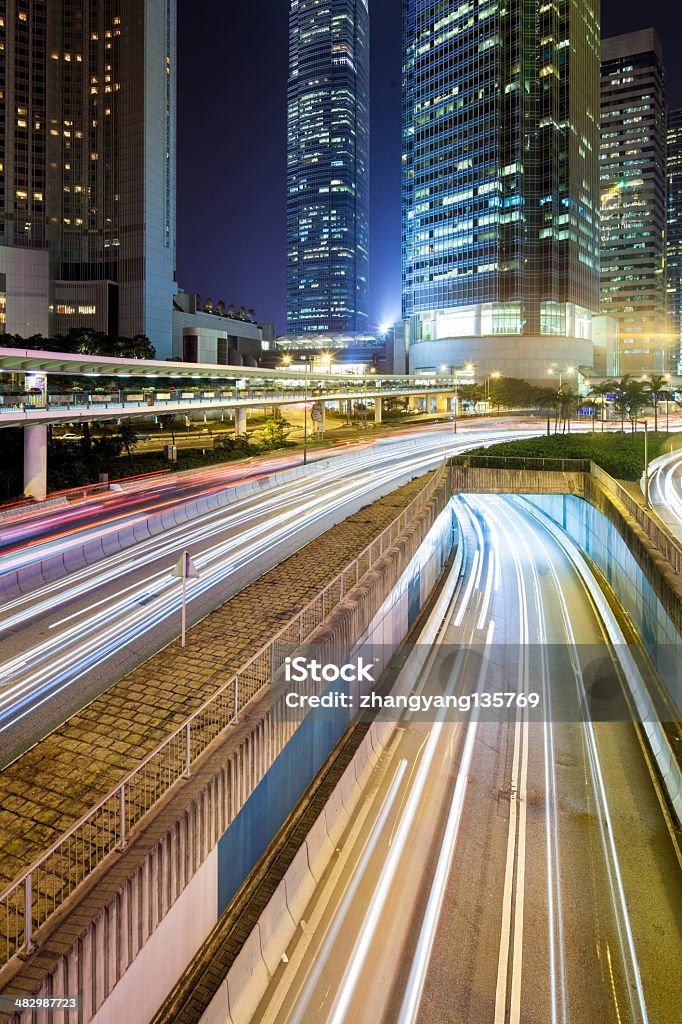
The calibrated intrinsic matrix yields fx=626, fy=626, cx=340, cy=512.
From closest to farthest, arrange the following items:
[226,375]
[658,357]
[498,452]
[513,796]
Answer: [513,796], [498,452], [226,375], [658,357]

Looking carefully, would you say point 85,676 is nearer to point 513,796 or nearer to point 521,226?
point 513,796

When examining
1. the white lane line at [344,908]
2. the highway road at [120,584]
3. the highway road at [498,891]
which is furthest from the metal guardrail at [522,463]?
the white lane line at [344,908]

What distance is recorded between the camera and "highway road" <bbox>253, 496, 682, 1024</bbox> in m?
8.70

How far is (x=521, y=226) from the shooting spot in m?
132

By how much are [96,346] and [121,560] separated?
6299 centimetres

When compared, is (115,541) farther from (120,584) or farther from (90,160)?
(90,160)

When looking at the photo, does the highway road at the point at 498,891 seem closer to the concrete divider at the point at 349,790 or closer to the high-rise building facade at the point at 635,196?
the concrete divider at the point at 349,790

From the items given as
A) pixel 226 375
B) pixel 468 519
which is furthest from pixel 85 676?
pixel 226 375

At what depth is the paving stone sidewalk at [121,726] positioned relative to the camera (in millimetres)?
8641

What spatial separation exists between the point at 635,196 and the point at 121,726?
215682 mm

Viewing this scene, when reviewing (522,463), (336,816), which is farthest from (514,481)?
(336,816)

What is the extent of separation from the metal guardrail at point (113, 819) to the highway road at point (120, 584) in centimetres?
383

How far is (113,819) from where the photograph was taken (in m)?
7.83

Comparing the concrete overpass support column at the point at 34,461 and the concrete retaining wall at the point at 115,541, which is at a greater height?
the concrete overpass support column at the point at 34,461
